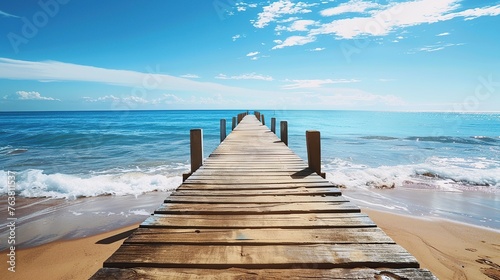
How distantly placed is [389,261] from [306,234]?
670 mm

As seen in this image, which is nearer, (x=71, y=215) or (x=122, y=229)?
(x=122, y=229)

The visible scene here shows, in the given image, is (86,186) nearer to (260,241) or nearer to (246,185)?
(246,185)

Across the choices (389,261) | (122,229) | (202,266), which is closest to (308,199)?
(389,261)

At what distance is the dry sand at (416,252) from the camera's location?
16.6 feet

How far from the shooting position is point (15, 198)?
9.73m

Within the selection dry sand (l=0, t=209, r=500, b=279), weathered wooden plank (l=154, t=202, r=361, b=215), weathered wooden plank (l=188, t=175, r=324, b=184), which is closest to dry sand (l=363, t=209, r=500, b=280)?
dry sand (l=0, t=209, r=500, b=279)

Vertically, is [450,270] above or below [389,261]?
below

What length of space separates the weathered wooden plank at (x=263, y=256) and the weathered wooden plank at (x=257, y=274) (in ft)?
0.16

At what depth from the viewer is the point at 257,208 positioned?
2.92 m

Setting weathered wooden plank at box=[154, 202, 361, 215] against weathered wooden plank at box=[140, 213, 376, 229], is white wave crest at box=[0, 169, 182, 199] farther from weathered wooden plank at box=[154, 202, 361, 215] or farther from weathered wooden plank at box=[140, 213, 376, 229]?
weathered wooden plank at box=[140, 213, 376, 229]

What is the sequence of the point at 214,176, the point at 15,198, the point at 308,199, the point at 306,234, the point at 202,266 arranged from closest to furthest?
the point at 202,266 → the point at 306,234 → the point at 308,199 → the point at 214,176 → the point at 15,198

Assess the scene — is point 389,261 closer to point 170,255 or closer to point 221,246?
point 221,246

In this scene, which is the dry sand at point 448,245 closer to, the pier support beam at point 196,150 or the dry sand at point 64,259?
the pier support beam at point 196,150

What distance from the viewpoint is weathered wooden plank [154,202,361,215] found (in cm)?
278
